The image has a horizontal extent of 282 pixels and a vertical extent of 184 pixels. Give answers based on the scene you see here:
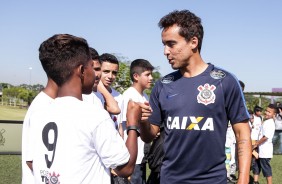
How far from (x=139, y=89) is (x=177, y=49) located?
332 centimetres

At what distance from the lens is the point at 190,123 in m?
3.32

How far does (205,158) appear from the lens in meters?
3.31

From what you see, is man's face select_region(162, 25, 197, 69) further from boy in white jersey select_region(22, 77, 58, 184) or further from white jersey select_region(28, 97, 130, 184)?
white jersey select_region(28, 97, 130, 184)

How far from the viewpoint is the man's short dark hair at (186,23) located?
3.49m

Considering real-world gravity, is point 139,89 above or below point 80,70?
below

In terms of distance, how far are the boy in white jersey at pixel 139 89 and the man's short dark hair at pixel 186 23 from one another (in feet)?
9.19

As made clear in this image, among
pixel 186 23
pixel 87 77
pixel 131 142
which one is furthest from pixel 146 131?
pixel 87 77

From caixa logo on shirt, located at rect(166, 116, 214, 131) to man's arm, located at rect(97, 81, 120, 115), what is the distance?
1.76 metres

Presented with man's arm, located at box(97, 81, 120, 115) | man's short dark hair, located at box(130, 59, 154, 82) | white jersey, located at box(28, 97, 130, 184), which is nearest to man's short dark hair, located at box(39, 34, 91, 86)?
white jersey, located at box(28, 97, 130, 184)

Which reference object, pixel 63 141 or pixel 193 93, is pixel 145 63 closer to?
pixel 193 93

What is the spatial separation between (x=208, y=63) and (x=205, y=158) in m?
0.82

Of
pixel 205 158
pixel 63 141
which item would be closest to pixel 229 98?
pixel 205 158

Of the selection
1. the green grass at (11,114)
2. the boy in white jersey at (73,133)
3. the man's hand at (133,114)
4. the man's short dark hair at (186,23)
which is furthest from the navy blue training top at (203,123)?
the green grass at (11,114)

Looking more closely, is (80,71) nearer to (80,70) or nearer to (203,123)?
(80,70)
